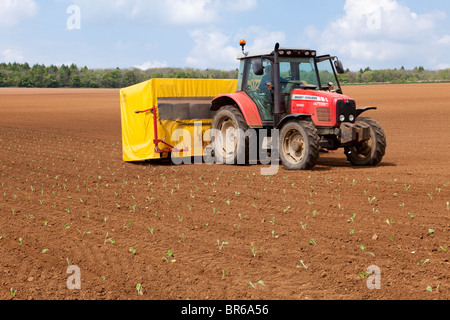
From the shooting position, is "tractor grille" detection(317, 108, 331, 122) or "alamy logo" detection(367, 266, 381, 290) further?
"tractor grille" detection(317, 108, 331, 122)

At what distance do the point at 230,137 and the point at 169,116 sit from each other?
136 cm

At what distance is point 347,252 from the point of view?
533cm

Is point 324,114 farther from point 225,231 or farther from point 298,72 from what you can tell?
point 225,231

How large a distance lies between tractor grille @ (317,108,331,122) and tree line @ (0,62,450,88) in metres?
48.0

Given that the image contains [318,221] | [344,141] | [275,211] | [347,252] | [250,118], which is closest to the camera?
[347,252]

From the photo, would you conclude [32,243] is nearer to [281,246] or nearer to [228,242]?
[228,242]

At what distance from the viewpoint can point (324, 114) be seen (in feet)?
32.1

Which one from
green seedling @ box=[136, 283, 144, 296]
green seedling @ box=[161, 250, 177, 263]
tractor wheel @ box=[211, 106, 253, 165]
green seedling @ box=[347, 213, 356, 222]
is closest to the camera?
green seedling @ box=[136, 283, 144, 296]

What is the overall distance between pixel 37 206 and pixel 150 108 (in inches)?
161

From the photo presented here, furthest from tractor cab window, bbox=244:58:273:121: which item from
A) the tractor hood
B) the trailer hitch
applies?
the trailer hitch

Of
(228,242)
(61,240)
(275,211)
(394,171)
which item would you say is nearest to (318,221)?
(275,211)

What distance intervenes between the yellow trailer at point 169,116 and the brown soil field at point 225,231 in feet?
1.63

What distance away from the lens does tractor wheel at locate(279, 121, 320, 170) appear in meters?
9.50

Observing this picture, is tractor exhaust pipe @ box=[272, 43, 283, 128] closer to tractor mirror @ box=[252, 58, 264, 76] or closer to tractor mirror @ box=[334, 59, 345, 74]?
tractor mirror @ box=[252, 58, 264, 76]
